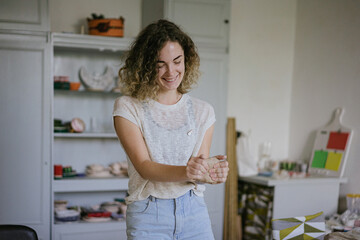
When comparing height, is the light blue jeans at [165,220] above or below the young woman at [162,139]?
below

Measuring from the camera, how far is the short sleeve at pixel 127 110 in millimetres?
1403

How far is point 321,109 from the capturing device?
370cm

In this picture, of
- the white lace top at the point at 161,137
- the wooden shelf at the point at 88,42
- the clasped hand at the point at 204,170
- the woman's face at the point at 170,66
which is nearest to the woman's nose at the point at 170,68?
the woman's face at the point at 170,66

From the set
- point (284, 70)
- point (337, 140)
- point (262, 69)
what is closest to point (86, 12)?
point (262, 69)

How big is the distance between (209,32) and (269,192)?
4.70 feet

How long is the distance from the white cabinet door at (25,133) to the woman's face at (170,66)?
6.28ft

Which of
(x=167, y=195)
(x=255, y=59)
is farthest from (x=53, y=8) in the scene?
(x=167, y=195)

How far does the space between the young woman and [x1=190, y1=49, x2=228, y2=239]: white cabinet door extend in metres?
1.89

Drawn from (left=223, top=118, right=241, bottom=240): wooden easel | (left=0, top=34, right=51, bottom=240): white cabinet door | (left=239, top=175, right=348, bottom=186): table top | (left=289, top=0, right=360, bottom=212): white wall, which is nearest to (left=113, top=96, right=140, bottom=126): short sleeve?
(left=0, top=34, right=51, bottom=240): white cabinet door

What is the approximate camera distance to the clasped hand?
1244 mm

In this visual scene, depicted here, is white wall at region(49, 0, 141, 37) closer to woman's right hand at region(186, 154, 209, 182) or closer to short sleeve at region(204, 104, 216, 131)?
short sleeve at region(204, 104, 216, 131)

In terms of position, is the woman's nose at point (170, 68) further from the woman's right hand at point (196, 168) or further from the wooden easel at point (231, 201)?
the wooden easel at point (231, 201)

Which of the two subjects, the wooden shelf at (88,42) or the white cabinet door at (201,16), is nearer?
the wooden shelf at (88,42)

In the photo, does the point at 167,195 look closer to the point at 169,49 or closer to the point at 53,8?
the point at 169,49
